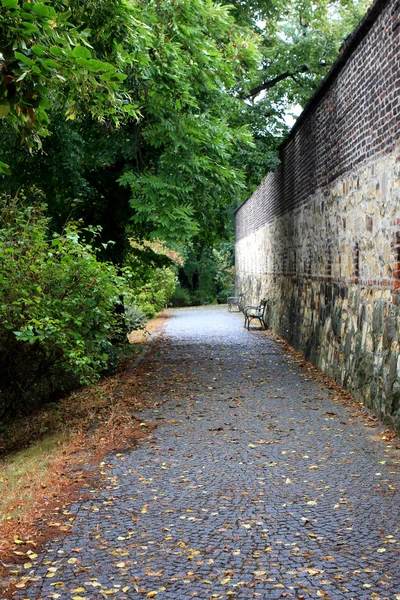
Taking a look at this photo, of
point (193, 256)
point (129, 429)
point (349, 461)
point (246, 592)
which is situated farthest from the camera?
point (193, 256)

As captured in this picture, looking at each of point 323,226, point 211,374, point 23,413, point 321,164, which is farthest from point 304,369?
point 23,413

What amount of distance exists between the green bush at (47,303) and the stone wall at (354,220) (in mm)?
3229

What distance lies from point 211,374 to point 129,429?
4.07 meters

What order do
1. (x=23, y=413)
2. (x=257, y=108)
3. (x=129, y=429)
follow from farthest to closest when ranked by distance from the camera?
(x=257, y=108) → (x=23, y=413) → (x=129, y=429)

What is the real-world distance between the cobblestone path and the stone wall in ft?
3.14

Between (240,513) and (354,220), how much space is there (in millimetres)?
5451

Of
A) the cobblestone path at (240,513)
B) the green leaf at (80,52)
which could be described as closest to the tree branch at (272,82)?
the cobblestone path at (240,513)

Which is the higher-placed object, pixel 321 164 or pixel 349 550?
pixel 321 164

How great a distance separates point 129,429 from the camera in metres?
7.60

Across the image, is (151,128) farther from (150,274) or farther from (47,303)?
(150,274)

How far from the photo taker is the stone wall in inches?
295

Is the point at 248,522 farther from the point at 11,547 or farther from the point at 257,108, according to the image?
the point at 257,108

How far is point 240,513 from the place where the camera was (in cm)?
489

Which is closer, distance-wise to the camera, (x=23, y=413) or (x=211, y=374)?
(x=23, y=413)
